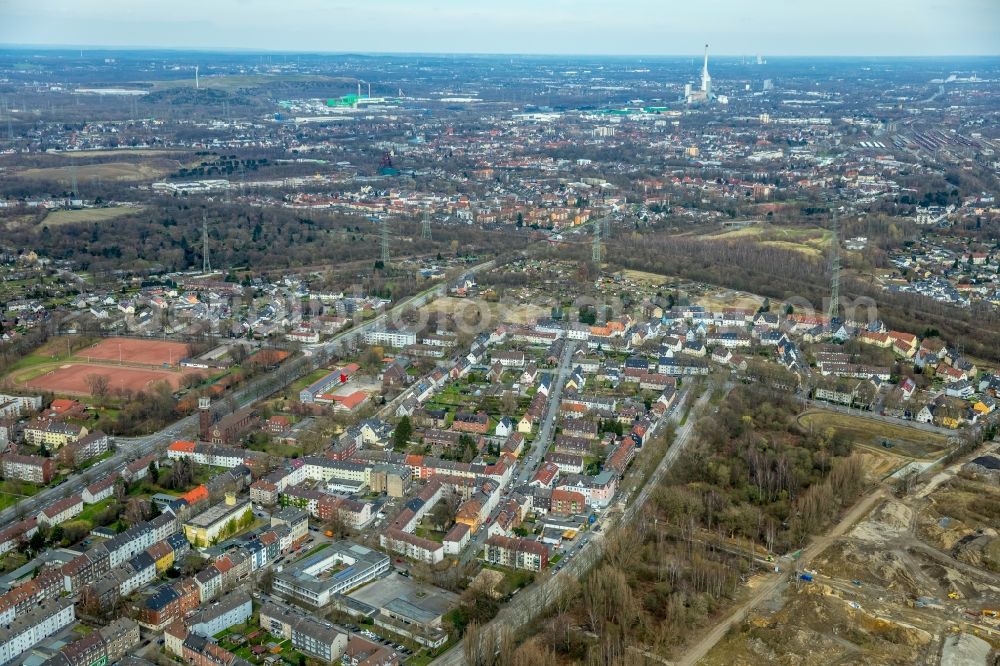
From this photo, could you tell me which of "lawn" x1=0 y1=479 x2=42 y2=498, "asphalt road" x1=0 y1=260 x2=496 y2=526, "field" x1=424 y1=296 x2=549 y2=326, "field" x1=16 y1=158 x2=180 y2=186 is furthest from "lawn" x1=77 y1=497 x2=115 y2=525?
"field" x1=16 y1=158 x2=180 y2=186

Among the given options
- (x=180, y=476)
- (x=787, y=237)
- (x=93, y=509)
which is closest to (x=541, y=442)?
(x=180, y=476)

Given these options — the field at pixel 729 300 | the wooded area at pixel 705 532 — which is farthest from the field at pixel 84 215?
the wooded area at pixel 705 532

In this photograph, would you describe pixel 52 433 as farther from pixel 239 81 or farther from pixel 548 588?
pixel 239 81

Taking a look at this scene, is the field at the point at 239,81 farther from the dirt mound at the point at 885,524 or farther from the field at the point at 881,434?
the dirt mound at the point at 885,524

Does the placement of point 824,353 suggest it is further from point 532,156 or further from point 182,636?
point 532,156

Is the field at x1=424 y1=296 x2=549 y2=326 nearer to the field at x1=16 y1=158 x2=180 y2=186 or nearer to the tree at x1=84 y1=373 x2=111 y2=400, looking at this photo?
the tree at x1=84 y1=373 x2=111 y2=400

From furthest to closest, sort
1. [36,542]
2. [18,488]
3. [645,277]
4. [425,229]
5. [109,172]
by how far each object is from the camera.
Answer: [109,172]
[425,229]
[645,277]
[18,488]
[36,542]
